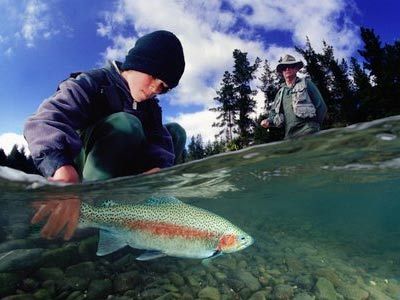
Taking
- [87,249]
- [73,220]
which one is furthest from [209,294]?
[73,220]

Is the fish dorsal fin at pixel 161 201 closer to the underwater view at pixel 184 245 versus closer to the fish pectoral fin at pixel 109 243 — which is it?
the underwater view at pixel 184 245

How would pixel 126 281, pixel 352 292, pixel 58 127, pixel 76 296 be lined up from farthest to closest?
1. pixel 352 292
2. pixel 126 281
3. pixel 76 296
4. pixel 58 127

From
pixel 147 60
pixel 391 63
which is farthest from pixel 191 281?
pixel 391 63

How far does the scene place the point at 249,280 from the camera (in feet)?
28.5

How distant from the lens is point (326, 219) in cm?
5416

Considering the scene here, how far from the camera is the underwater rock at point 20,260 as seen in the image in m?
7.41

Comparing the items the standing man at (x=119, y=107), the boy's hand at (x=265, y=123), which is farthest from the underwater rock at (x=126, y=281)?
the boy's hand at (x=265, y=123)

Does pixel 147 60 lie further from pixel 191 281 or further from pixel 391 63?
pixel 391 63

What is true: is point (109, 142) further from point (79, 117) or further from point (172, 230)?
point (172, 230)

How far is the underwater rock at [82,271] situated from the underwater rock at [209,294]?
2175 millimetres

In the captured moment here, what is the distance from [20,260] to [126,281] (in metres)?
2.14

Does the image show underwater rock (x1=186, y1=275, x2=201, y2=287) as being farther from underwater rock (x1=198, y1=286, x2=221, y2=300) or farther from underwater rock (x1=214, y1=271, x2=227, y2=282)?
underwater rock (x1=214, y1=271, x2=227, y2=282)

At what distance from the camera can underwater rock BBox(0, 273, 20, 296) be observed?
6.85 m

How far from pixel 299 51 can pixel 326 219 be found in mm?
27827
